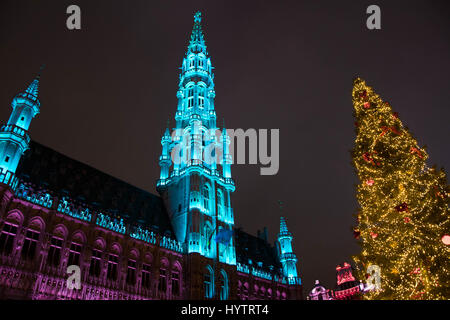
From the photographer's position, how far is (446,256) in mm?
Result: 13453

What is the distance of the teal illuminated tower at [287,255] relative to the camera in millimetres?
50153

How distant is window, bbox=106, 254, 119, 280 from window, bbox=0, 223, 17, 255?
8.24 m

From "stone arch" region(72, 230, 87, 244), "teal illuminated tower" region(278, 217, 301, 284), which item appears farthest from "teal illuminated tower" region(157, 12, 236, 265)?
"teal illuminated tower" region(278, 217, 301, 284)

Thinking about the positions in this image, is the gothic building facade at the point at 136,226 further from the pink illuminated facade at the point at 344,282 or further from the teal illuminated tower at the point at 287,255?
the pink illuminated facade at the point at 344,282

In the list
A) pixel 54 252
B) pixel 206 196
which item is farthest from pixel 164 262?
pixel 54 252

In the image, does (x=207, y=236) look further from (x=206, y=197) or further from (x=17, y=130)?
(x=17, y=130)

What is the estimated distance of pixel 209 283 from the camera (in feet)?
117

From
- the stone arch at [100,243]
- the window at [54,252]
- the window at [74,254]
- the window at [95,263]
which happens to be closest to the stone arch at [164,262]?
the stone arch at [100,243]

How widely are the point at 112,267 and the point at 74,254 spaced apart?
3765 millimetres

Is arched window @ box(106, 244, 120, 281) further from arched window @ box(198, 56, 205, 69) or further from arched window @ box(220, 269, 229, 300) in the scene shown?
arched window @ box(198, 56, 205, 69)

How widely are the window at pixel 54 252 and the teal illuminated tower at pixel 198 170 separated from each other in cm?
1338
